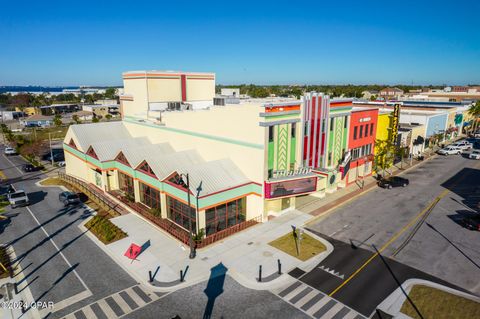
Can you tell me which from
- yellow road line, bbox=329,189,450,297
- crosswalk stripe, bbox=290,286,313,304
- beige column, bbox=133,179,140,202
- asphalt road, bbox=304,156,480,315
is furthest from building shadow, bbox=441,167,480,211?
beige column, bbox=133,179,140,202

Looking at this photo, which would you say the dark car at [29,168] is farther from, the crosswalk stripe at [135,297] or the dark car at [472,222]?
the dark car at [472,222]

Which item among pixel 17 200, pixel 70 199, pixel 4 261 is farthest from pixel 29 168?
pixel 4 261

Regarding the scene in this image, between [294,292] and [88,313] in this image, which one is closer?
[88,313]

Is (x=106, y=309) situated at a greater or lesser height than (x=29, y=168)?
lesser

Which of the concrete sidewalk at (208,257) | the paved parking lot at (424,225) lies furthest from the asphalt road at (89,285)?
the paved parking lot at (424,225)

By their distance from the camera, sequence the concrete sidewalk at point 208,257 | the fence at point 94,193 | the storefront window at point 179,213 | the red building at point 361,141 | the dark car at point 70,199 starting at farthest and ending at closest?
the red building at point 361,141 < the dark car at point 70,199 < the fence at point 94,193 < the storefront window at point 179,213 < the concrete sidewalk at point 208,257

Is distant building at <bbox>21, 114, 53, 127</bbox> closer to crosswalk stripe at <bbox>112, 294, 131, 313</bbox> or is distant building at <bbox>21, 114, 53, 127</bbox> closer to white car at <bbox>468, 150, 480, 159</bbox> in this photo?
crosswalk stripe at <bbox>112, 294, 131, 313</bbox>

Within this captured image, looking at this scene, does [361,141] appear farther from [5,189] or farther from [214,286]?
[5,189]

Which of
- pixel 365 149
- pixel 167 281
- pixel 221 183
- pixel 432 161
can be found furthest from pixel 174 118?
pixel 432 161
